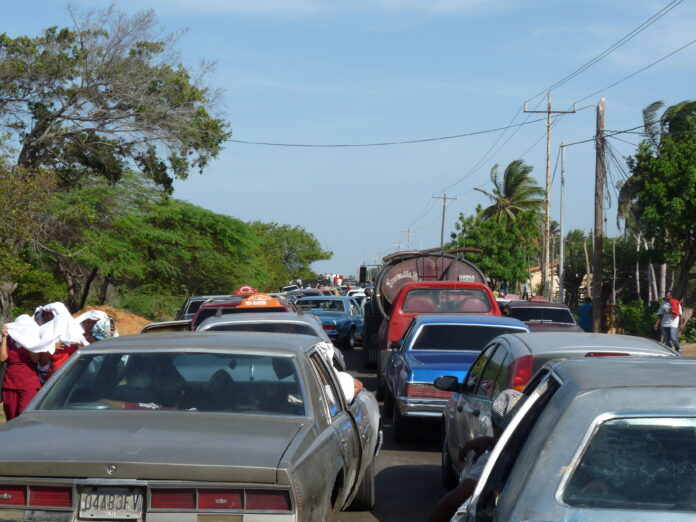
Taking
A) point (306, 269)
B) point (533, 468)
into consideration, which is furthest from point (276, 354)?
point (306, 269)

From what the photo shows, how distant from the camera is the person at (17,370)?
30.2ft

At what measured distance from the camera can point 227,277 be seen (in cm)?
4097

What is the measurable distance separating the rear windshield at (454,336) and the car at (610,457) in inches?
350

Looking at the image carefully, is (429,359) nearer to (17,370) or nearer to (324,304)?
(17,370)

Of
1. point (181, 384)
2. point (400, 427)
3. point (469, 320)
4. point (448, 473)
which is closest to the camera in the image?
point (181, 384)

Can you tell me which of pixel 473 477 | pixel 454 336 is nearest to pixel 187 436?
pixel 473 477

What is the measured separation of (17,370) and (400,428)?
14.5 feet

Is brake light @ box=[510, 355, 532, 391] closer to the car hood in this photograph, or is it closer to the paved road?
the paved road

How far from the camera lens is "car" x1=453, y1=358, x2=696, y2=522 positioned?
313 centimetres

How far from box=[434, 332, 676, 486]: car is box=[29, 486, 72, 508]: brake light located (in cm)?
309

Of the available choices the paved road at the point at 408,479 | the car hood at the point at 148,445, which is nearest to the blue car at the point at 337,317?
the paved road at the point at 408,479

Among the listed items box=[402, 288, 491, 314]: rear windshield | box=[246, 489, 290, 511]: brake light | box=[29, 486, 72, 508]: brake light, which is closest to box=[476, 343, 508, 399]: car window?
box=[246, 489, 290, 511]: brake light

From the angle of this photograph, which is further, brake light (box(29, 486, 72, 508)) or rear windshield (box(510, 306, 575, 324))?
rear windshield (box(510, 306, 575, 324))

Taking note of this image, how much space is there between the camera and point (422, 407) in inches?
421
